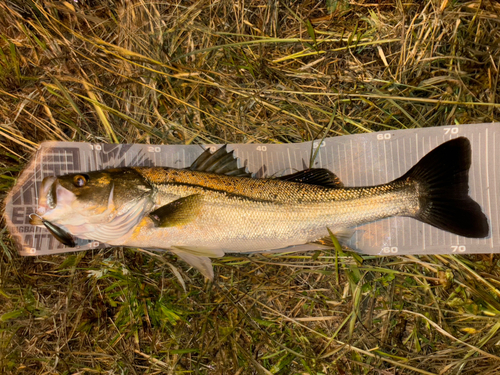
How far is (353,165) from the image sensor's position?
9.04 ft

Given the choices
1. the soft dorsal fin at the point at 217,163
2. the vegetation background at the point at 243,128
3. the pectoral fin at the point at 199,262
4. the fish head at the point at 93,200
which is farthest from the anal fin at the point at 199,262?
the soft dorsal fin at the point at 217,163

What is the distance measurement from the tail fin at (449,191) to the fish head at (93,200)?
6.86ft

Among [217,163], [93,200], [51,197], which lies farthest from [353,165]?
[51,197]

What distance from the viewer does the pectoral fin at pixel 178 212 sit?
226cm

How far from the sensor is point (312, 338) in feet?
8.96

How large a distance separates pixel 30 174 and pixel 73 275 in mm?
988

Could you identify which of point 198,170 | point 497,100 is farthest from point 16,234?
point 497,100

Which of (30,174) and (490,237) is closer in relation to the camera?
(490,237)

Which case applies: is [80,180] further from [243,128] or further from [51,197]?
[243,128]

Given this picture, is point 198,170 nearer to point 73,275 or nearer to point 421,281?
point 73,275

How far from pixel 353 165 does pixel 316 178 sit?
19.9 inches

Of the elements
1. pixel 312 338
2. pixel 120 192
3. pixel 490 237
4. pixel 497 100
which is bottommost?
pixel 312 338

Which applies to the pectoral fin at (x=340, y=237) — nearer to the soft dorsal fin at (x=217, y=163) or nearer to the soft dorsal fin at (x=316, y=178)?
the soft dorsal fin at (x=316, y=178)

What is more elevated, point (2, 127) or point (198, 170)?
point (2, 127)
